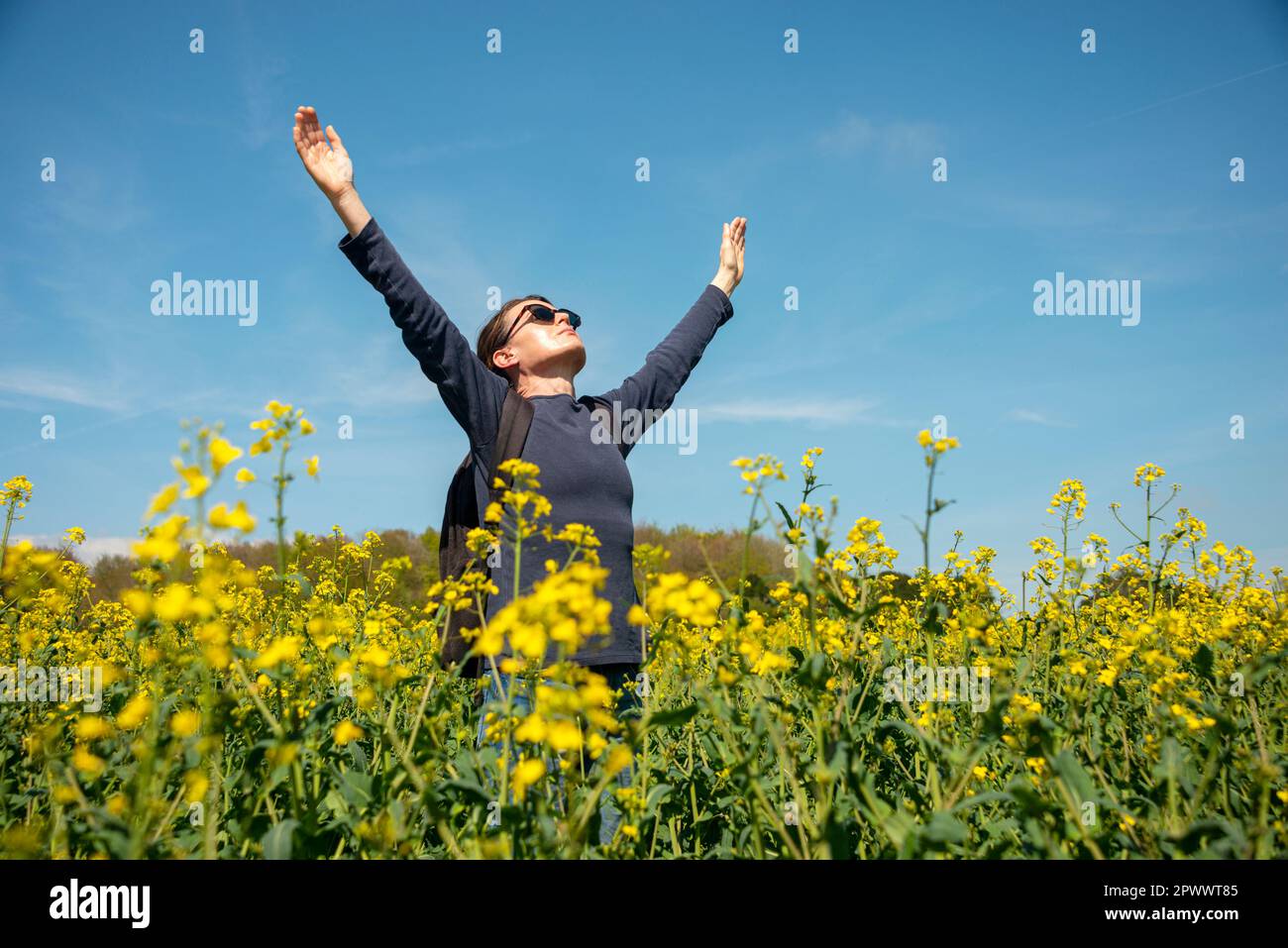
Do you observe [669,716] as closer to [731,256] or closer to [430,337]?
[430,337]

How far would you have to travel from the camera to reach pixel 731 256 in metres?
4.72

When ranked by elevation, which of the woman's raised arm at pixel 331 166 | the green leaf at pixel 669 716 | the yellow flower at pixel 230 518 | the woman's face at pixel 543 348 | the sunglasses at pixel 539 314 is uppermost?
the woman's raised arm at pixel 331 166

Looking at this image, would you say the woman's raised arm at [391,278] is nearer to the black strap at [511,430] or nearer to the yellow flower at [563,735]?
the black strap at [511,430]

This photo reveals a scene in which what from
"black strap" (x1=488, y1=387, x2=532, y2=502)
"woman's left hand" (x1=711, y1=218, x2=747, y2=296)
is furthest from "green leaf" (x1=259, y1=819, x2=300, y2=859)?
"woman's left hand" (x1=711, y1=218, x2=747, y2=296)

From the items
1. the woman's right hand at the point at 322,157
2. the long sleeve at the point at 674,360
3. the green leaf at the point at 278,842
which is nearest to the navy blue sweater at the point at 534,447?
the woman's right hand at the point at 322,157

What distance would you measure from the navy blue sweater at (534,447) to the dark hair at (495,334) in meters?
0.58

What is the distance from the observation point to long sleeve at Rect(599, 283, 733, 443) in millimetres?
3965

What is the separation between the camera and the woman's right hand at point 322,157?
9.75 ft

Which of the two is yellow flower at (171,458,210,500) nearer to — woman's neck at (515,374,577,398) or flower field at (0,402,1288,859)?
flower field at (0,402,1288,859)

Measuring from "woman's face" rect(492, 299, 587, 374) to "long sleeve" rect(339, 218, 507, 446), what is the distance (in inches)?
19.7

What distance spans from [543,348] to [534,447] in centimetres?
73
